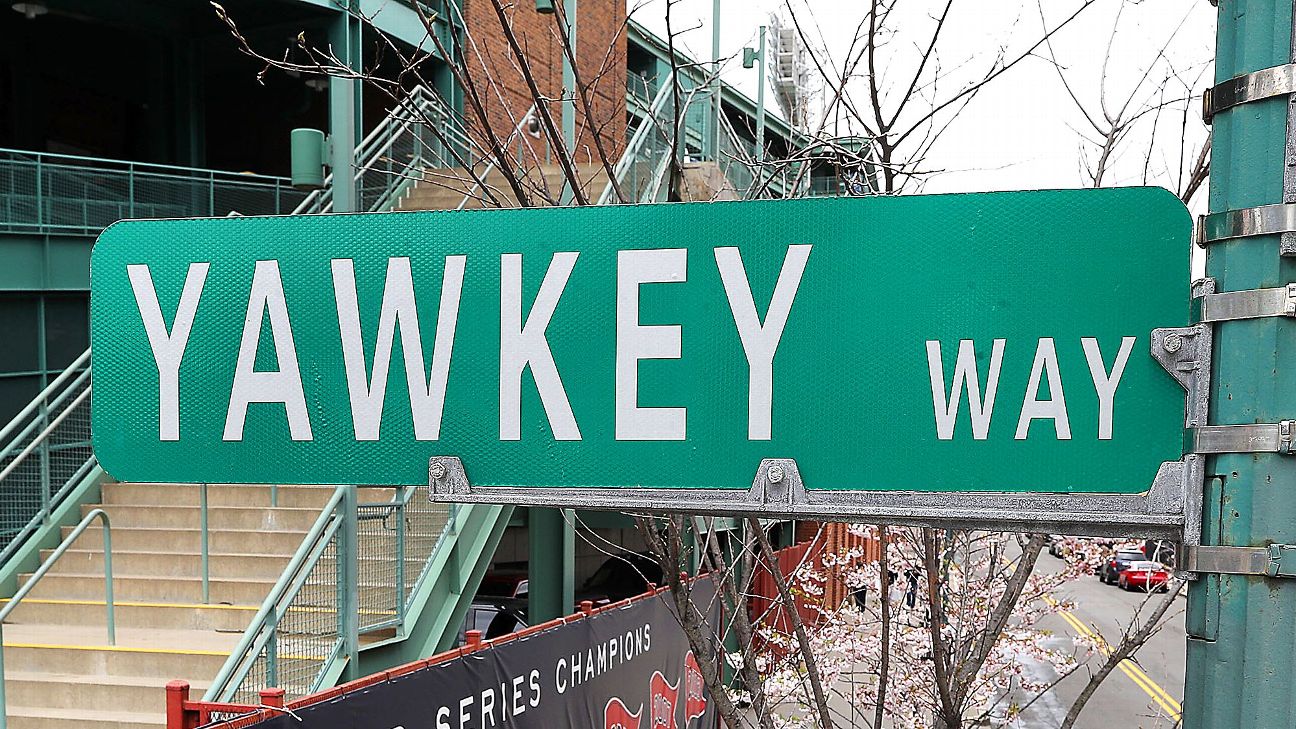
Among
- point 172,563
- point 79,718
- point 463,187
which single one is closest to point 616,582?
point 463,187

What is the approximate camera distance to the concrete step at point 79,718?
6895mm

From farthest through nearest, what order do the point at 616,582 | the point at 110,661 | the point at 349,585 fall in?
the point at 616,582
the point at 110,661
the point at 349,585

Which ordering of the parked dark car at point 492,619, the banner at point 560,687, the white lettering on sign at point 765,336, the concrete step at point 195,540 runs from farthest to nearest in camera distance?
the parked dark car at point 492,619 → the concrete step at point 195,540 → the banner at point 560,687 → the white lettering on sign at point 765,336

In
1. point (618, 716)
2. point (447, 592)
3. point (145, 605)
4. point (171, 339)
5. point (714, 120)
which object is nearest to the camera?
point (171, 339)

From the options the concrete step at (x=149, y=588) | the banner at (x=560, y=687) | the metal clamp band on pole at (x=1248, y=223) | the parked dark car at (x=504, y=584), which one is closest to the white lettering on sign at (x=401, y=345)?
the metal clamp band on pole at (x=1248, y=223)

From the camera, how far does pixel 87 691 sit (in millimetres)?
7160

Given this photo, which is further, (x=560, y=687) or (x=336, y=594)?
(x=560, y=687)

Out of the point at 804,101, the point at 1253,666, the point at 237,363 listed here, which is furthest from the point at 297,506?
the point at 1253,666

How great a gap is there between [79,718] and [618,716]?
166 inches

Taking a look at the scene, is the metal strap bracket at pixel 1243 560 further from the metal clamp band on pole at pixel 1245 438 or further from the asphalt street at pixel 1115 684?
the asphalt street at pixel 1115 684

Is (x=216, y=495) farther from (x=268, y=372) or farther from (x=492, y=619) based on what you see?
(x=268, y=372)

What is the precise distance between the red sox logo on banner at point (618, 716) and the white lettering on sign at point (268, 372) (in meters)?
7.53

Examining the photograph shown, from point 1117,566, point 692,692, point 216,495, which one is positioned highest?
point 216,495

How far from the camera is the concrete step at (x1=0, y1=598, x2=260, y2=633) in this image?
781cm
